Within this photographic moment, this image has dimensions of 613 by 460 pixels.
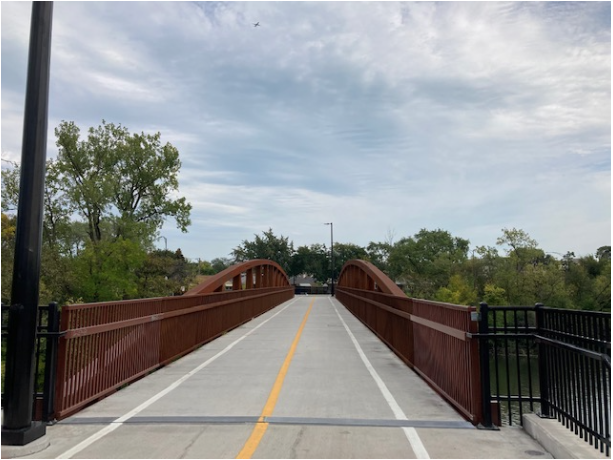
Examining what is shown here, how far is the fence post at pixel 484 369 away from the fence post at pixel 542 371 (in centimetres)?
61

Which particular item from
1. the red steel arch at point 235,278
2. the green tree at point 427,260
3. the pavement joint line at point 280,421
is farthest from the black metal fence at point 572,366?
the green tree at point 427,260

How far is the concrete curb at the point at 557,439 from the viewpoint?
4488 mm

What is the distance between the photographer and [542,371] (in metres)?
5.97

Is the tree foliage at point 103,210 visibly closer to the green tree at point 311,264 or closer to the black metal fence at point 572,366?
the black metal fence at point 572,366

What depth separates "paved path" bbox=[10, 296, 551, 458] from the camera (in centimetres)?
505

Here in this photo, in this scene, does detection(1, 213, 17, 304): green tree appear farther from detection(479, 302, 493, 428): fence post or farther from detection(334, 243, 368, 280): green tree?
detection(334, 243, 368, 280): green tree

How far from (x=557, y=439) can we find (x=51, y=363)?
5.68 metres

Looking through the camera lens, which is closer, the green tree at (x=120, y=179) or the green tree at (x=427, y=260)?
the green tree at (x=120, y=179)

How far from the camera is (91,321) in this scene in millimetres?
6871

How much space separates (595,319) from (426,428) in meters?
2.28

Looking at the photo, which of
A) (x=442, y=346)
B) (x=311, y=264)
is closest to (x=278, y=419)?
(x=442, y=346)

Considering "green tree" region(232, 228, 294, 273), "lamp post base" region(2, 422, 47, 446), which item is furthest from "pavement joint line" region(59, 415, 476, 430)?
"green tree" region(232, 228, 294, 273)

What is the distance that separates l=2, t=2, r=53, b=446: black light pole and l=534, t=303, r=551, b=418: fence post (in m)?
5.67

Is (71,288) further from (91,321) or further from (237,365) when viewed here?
(91,321)
